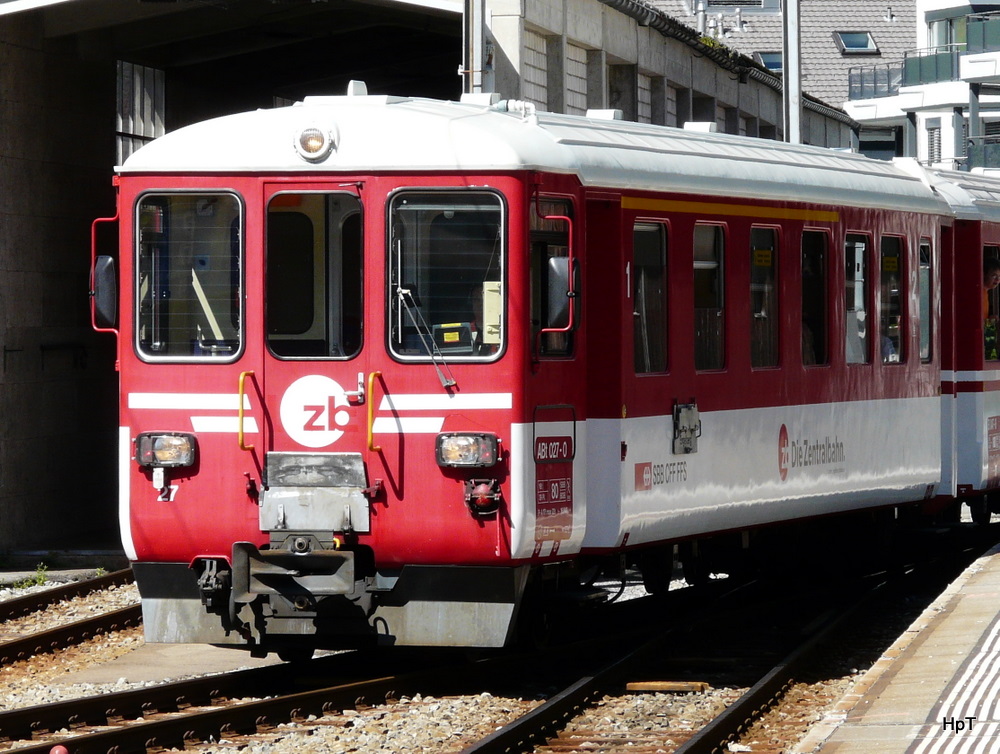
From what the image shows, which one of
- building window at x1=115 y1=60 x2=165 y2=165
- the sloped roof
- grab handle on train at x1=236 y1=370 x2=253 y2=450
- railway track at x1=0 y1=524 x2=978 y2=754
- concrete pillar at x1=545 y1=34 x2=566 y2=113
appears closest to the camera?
railway track at x1=0 y1=524 x2=978 y2=754

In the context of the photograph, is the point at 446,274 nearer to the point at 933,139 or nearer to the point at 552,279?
the point at 552,279

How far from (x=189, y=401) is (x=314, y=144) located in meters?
1.46

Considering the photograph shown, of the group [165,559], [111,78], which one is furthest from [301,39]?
[165,559]

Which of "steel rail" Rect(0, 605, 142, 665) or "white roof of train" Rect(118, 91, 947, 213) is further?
"steel rail" Rect(0, 605, 142, 665)

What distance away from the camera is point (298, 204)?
9.45m

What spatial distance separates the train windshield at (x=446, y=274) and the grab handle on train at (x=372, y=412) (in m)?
0.17

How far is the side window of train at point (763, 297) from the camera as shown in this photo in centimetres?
1135

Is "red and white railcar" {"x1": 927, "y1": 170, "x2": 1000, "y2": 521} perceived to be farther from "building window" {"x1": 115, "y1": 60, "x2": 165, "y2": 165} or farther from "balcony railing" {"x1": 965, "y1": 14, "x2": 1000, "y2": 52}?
"balcony railing" {"x1": 965, "y1": 14, "x2": 1000, "y2": 52}

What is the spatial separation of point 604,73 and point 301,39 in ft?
11.6

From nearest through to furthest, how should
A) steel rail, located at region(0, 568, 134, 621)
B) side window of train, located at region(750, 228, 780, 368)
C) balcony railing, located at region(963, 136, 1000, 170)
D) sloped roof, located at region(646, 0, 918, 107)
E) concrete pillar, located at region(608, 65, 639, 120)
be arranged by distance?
side window of train, located at region(750, 228, 780, 368) < steel rail, located at region(0, 568, 134, 621) < concrete pillar, located at region(608, 65, 639, 120) < balcony railing, located at region(963, 136, 1000, 170) < sloped roof, located at region(646, 0, 918, 107)

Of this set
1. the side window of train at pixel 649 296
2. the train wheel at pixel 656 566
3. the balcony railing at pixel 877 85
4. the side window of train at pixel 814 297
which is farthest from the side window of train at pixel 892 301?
the balcony railing at pixel 877 85

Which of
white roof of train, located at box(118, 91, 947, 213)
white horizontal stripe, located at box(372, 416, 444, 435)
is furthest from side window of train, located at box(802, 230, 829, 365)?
white horizontal stripe, located at box(372, 416, 444, 435)

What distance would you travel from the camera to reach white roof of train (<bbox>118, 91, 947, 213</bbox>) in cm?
926

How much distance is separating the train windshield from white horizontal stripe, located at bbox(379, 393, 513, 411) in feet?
0.65
